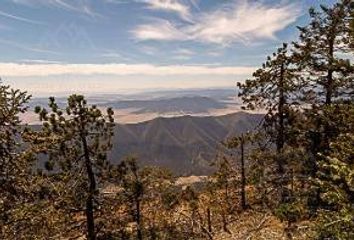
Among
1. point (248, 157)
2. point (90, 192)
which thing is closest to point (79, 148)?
point (90, 192)

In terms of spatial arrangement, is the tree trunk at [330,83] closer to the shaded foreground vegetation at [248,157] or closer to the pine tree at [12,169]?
the shaded foreground vegetation at [248,157]

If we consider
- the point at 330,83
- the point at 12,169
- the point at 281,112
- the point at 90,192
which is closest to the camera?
the point at 12,169

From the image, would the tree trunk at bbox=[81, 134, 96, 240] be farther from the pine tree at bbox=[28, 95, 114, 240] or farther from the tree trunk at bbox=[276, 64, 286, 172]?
the tree trunk at bbox=[276, 64, 286, 172]

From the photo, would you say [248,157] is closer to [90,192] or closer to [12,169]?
[90,192]

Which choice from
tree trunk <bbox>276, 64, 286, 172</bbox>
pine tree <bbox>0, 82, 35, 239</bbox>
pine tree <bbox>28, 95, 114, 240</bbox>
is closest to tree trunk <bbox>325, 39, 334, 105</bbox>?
tree trunk <bbox>276, 64, 286, 172</bbox>

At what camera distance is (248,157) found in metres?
34.4

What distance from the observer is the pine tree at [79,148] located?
80.3 ft

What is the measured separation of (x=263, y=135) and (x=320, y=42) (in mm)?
9226

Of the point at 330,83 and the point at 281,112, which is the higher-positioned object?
the point at 330,83

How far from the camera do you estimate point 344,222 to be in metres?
11.8

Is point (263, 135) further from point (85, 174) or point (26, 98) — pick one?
point (26, 98)

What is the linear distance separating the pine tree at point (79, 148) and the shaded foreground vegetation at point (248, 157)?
0.06 metres

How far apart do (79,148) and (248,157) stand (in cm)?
1477

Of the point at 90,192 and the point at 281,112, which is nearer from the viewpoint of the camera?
the point at 90,192
